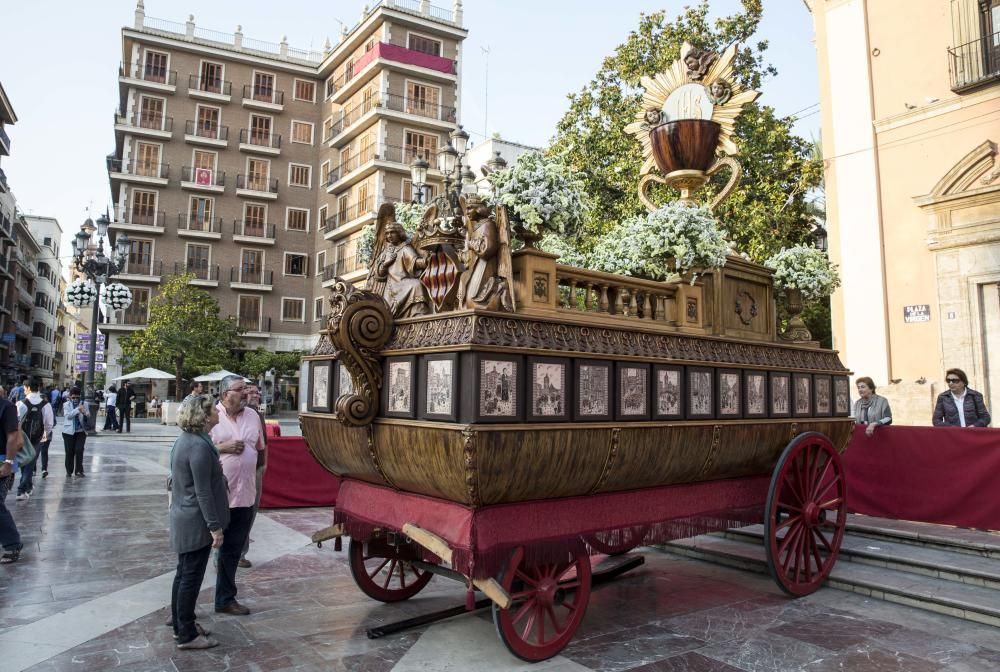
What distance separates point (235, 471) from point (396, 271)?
6.65 feet

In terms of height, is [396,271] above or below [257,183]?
below

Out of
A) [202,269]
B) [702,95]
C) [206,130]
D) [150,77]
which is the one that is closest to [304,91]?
[206,130]

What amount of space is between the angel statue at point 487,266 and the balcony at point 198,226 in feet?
122

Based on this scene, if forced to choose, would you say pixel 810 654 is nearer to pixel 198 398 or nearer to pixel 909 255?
pixel 198 398

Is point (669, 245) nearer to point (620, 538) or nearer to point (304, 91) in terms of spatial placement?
point (620, 538)

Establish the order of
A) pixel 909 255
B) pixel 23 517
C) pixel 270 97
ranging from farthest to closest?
pixel 270 97
pixel 909 255
pixel 23 517

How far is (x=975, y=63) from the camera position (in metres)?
12.4

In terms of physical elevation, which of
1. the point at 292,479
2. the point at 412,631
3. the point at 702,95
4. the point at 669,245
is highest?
the point at 702,95

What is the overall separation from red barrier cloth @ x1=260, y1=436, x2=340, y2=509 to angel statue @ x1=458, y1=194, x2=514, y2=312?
6.18 metres

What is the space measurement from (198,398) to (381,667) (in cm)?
200

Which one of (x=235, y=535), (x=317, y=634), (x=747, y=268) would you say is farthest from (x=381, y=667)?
(x=747, y=268)

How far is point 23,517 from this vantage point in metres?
8.61

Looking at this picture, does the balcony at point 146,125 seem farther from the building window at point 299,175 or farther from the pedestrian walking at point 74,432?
the pedestrian walking at point 74,432

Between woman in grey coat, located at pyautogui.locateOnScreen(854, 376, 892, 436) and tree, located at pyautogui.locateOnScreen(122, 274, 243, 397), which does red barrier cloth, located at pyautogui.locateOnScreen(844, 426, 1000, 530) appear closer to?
woman in grey coat, located at pyautogui.locateOnScreen(854, 376, 892, 436)
